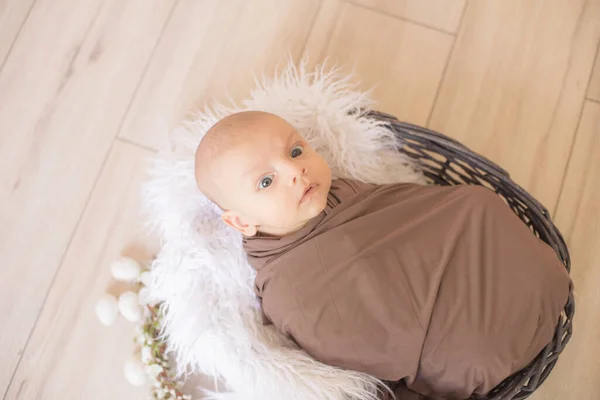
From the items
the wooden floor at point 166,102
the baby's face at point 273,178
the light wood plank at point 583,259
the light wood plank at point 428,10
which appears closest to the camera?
the baby's face at point 273,178

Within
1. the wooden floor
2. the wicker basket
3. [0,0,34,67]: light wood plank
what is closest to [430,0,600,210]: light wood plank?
the wooden floor

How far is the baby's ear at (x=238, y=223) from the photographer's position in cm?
90

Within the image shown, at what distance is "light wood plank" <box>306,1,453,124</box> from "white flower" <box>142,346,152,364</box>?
694mm

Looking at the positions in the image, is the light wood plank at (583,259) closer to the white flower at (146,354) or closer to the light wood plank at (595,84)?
the light wood plank at (595,84)

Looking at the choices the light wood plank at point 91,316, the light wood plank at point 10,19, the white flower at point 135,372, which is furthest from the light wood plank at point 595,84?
the light wood plank at point 10,19

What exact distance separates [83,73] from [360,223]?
2.57ft

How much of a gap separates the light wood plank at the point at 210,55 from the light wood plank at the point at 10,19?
13.8 inches

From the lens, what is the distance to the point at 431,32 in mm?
1261

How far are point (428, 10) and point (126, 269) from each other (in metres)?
0.87

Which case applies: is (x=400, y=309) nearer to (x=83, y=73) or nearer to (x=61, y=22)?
(x=83, y=73)

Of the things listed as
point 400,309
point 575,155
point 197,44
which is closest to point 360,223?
point 400,309

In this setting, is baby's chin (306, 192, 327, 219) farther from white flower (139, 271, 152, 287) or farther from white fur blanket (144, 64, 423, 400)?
white flower (139, 271, 152, 287)

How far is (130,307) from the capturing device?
1114 mm

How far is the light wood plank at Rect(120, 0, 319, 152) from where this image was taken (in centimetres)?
127
